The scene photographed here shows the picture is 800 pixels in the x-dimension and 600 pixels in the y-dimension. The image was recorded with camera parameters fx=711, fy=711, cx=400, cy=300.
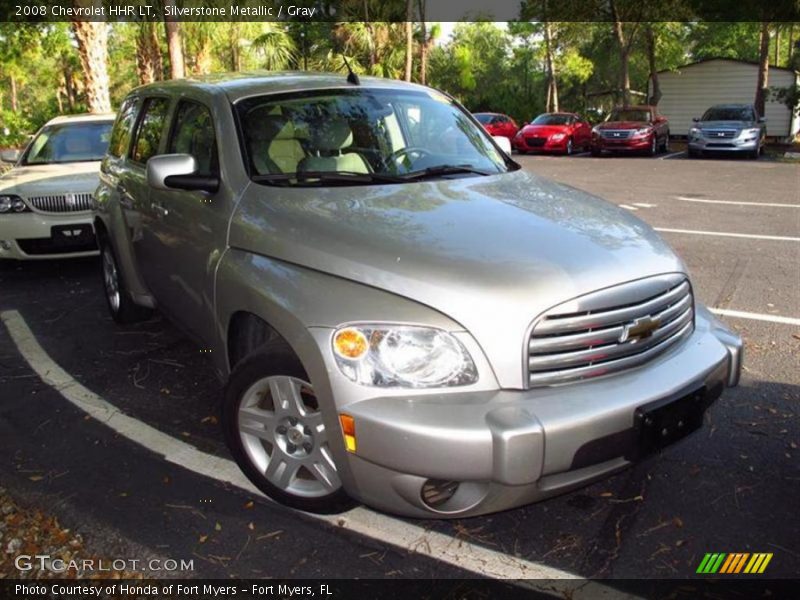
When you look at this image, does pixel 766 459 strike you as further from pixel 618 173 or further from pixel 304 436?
pixel 618 173

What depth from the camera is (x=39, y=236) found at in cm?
684

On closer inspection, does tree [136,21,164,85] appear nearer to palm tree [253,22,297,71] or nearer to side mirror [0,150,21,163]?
palm tree [253,22,297,71]

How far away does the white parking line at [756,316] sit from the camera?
17.3ft

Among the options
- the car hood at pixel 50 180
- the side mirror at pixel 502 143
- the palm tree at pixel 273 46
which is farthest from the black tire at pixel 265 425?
the palm tree at pixel 273 46

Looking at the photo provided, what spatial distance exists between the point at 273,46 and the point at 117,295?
68.6 feet

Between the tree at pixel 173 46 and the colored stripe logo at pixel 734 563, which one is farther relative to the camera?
the tree at pixel 173 46

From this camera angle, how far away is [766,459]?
133 inches

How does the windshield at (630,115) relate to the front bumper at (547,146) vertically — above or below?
above

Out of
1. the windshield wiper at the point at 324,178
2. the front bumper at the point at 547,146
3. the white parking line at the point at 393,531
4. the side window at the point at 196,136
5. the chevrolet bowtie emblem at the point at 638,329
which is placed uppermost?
the side window at the point at 196,136

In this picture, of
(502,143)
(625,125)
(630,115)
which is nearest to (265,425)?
(502,143)

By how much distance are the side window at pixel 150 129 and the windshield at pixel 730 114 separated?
19687 millimetres

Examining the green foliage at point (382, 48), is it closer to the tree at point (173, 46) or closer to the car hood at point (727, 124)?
the tree at point (173, 46)

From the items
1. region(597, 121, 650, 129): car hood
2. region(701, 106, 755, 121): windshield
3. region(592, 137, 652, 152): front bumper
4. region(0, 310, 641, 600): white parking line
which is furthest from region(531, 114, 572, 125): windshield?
region(0, 310, 641, 600): white parking line

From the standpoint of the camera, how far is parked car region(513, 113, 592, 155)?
2286 centimetres
